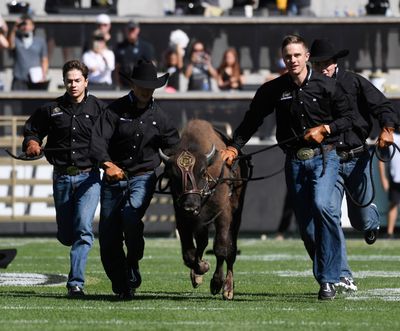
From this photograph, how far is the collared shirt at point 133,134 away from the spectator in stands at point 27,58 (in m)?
12.8

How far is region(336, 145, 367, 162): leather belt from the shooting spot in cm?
1325

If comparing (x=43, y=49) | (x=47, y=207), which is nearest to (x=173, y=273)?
(x=47, y=207)

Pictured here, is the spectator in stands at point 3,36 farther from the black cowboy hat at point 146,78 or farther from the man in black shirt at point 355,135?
the black cowboy hat at point 146,78

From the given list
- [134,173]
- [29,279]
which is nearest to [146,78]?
[134,173]

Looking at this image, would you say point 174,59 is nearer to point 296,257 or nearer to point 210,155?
point 296,257

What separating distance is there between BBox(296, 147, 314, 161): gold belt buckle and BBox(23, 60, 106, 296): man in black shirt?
1914mm

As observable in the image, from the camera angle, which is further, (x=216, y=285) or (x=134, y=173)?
(x=216, y=285)

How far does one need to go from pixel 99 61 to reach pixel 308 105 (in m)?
13.0

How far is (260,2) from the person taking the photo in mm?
26859

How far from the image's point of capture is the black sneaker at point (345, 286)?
43.4 ft

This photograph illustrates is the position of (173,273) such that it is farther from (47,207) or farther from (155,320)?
(47,207)

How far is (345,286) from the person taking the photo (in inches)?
521

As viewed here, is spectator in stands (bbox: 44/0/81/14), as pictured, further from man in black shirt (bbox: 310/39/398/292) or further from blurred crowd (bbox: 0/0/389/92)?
man in black shirt (bbox: 310/39/398/292)

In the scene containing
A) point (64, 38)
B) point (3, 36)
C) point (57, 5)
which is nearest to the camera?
point (3, 36)
